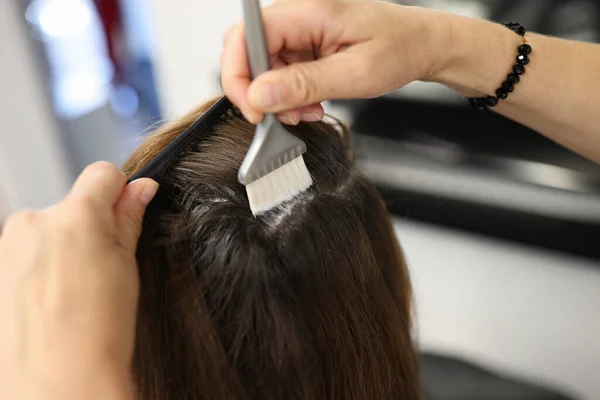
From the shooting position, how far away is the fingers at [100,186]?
48 centimetres

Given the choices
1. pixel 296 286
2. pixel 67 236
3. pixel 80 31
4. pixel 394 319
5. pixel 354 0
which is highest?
pixel 80 31

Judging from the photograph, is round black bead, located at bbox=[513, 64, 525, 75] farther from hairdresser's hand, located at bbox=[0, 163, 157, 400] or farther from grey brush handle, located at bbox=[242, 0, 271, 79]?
hairdresser's hand, located at bbox=[0, 163, 157, 400]

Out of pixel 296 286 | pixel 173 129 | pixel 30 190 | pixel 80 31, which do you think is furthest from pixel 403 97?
pixel 80 31

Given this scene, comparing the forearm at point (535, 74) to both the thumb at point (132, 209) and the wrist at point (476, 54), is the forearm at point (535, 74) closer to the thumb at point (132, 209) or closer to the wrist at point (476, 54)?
the wrist at point (476, 54)

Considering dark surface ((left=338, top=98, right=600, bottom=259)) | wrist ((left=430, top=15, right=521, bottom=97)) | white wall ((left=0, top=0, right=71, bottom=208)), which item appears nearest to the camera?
wrist ((left=430, top=15, right=521, bottom=97))

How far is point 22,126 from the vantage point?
5.93 feet

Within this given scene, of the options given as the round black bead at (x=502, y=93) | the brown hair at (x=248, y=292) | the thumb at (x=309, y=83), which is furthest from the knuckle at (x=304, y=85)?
the round black bead at (x=502, y=93)

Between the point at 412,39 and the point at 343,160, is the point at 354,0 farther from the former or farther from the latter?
the point at 343,160

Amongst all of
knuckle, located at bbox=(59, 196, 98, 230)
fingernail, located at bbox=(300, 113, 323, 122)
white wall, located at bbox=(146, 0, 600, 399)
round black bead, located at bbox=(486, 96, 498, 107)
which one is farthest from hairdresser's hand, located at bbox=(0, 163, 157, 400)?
white wall, located at bbox=(146, 0, 600, 399)

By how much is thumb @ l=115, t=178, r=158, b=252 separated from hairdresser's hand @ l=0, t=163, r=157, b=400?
0.02 m

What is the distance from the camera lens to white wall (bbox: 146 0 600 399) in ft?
3.81

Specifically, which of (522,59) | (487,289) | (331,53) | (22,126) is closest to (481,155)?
(487,289)

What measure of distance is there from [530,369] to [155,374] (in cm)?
103

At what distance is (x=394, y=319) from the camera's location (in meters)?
0.66
